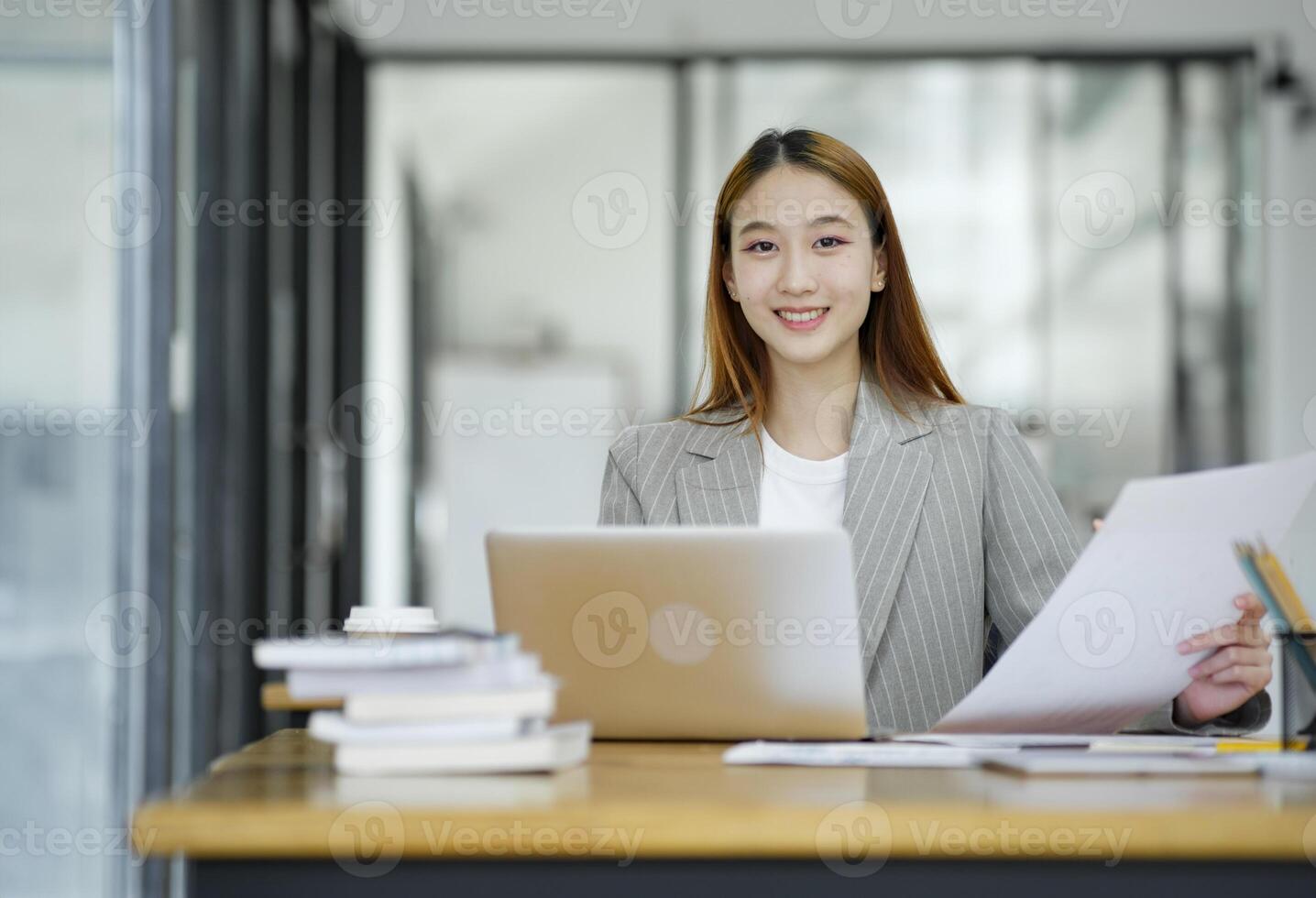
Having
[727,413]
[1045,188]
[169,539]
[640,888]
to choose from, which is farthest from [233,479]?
[1045,188]

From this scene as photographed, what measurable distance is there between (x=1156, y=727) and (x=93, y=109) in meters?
2.13

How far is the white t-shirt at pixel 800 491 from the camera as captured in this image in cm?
207

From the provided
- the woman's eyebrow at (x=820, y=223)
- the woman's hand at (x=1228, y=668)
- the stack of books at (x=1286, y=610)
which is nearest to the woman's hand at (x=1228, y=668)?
the woman's hand at (x=1228, y=668)

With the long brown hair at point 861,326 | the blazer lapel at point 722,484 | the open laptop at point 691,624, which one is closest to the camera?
the open laptop at point 691,624

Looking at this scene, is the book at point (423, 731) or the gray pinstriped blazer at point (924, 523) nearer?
the book at point (423, 731)

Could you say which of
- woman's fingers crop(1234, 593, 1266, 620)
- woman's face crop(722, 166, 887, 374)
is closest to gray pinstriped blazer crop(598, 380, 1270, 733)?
woman's face crop(722, 166, 887, 374)

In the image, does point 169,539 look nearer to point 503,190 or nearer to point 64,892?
point 64,892

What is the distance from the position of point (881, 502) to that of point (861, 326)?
39 cm

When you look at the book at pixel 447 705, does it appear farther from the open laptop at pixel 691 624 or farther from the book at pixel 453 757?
the open laptop at pixel 691 624

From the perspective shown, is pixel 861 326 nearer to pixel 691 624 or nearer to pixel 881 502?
pixel 881 502

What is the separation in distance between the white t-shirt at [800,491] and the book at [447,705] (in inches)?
36.8

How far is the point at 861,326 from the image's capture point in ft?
7.39

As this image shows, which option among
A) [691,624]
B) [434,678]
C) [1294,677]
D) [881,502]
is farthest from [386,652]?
[881,502]

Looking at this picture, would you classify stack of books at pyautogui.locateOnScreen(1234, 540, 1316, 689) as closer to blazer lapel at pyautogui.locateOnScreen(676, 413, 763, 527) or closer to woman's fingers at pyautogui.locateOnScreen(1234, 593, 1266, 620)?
woman's fingers at pyautogui.locateOnScreen(1234, 593, 1266, 620)
